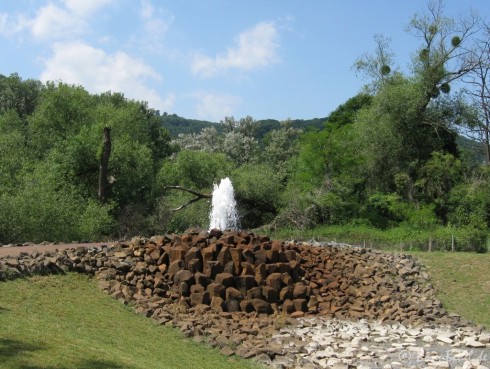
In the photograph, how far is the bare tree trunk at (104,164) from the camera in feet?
91.2

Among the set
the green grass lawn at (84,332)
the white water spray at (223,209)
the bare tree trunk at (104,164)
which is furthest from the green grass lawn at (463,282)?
the bare tree trunk at (104,164)

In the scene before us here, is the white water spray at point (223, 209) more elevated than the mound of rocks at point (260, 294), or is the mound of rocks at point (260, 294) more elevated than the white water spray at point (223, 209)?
the white water spray at point (223, 209)

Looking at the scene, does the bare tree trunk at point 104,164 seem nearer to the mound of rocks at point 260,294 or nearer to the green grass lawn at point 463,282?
the mound of rocks at point 260,294

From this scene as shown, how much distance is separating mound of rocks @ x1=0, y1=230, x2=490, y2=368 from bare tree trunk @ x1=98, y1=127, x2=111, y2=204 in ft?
38.9

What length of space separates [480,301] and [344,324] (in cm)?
499

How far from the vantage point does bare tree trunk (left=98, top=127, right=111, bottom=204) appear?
27802mm

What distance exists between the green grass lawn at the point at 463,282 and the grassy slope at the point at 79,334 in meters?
8.32

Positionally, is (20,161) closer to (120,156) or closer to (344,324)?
(120,156)

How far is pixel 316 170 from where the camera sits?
3747 centimetres

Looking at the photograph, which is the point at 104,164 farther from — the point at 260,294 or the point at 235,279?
the point at 260,294

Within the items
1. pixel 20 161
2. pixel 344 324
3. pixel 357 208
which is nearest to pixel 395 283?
pixel 344 324

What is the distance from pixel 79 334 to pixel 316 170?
28624 millimetres

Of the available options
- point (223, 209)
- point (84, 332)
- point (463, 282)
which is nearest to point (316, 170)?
point (223, 209)

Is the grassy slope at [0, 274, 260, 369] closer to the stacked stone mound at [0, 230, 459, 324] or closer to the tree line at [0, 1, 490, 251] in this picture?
the stacked stone mound at [0, 230, 459, 324]
